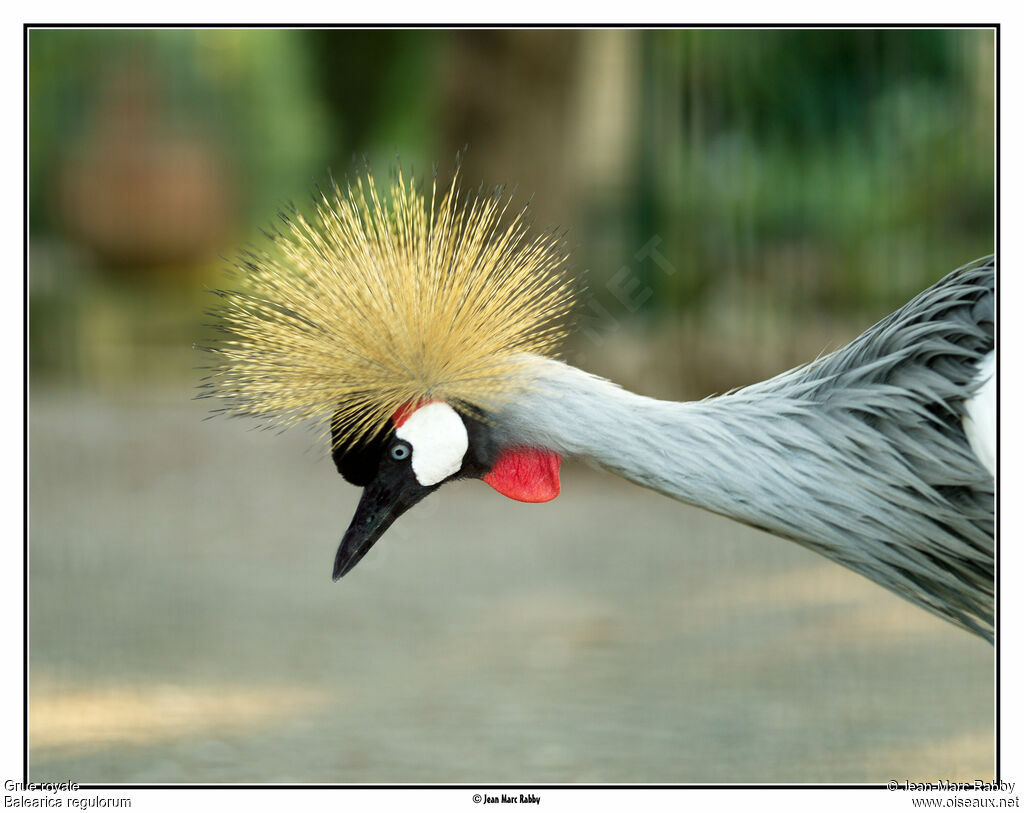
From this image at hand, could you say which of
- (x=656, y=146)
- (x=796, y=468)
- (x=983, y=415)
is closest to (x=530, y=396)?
(x=796, y=468)

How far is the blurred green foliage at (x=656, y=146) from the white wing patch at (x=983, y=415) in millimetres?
1285

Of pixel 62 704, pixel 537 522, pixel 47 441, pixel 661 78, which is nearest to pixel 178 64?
pixel 47 441

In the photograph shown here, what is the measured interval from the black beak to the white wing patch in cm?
51

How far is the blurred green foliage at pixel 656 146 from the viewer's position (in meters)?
2.83

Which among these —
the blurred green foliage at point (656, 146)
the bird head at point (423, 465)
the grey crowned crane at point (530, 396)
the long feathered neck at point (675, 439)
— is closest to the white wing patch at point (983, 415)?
the grey crowned crane at point (530, 396)

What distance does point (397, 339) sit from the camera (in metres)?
0.98

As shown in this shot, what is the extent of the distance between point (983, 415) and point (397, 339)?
0.54 meters

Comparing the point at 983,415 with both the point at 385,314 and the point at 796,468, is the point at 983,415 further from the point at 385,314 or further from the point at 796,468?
the point at 385,314

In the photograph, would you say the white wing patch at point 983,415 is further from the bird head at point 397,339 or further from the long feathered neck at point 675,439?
the bird head at point 397,339

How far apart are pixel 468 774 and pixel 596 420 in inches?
31.1

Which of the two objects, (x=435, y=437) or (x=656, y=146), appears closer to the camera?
(x=435, y=437)

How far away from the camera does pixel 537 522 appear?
3131mm

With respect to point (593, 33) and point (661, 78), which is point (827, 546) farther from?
point (661, 78)

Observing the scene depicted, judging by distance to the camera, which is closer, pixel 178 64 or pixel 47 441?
pixel 47 441
